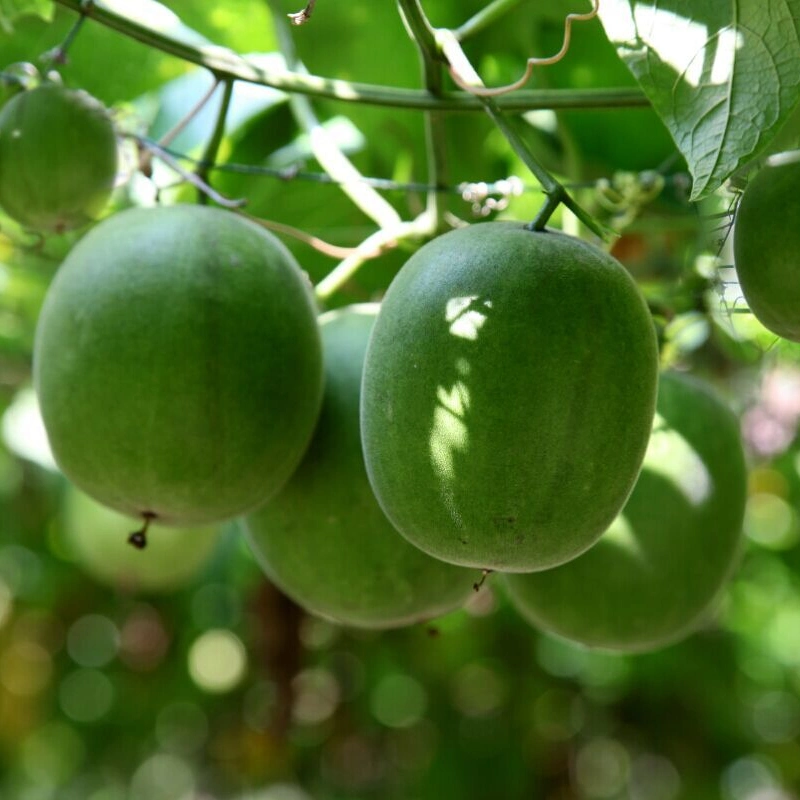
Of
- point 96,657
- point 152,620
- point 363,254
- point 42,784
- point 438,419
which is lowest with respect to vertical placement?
point 42,784

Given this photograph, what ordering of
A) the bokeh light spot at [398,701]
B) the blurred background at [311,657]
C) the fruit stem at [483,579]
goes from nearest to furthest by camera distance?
the fruit stem at [483,579] → the blurred background at [311,657] → the bokeh light spot at [398,701]

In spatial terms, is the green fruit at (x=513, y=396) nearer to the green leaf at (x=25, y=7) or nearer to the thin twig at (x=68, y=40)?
the thin twig at (x=68, y=40)

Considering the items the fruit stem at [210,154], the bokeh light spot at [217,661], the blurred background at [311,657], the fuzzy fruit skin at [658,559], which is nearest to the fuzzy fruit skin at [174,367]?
the fruit stem at [210,154]

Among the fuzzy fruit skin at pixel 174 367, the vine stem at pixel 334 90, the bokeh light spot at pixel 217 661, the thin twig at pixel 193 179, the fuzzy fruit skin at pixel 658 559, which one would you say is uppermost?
the vine stem at pixel 334 90

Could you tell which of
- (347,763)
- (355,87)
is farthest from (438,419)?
(347,763)

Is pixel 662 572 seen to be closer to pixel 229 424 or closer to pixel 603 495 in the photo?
pixel 603 495

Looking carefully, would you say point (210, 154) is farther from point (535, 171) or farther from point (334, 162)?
point (535, 171)

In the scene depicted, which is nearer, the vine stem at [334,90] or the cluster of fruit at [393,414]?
the cluster of fruit at [393,414]
